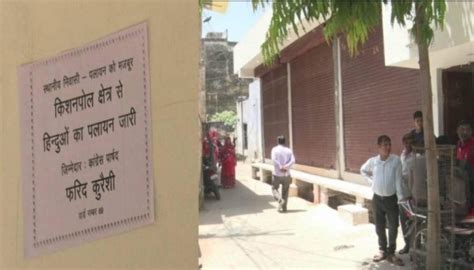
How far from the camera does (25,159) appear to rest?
1848 mm

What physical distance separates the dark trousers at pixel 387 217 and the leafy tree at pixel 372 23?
3.63 feet


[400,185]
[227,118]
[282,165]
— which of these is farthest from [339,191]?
[227,118]

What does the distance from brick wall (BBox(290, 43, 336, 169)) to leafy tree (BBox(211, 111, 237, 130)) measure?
2122 cm

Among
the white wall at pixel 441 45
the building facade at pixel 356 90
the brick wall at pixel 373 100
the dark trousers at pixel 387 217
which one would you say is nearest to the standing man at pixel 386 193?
the dark trousers at pixel 387 217

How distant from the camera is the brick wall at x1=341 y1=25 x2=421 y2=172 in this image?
26.9ft

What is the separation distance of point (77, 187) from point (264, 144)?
17.3 m

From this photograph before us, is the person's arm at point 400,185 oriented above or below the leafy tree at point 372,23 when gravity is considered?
below

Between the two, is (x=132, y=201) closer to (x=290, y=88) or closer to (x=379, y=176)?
(x=379, y=176)

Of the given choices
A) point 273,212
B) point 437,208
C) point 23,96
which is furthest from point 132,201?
point 273,212

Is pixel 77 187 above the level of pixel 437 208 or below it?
above

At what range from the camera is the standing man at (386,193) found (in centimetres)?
600

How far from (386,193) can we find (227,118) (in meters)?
32.0

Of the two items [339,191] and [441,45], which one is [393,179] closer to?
[441,45]

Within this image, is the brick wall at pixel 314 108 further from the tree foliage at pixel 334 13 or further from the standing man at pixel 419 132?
the tree foliage at pixel 334 13
